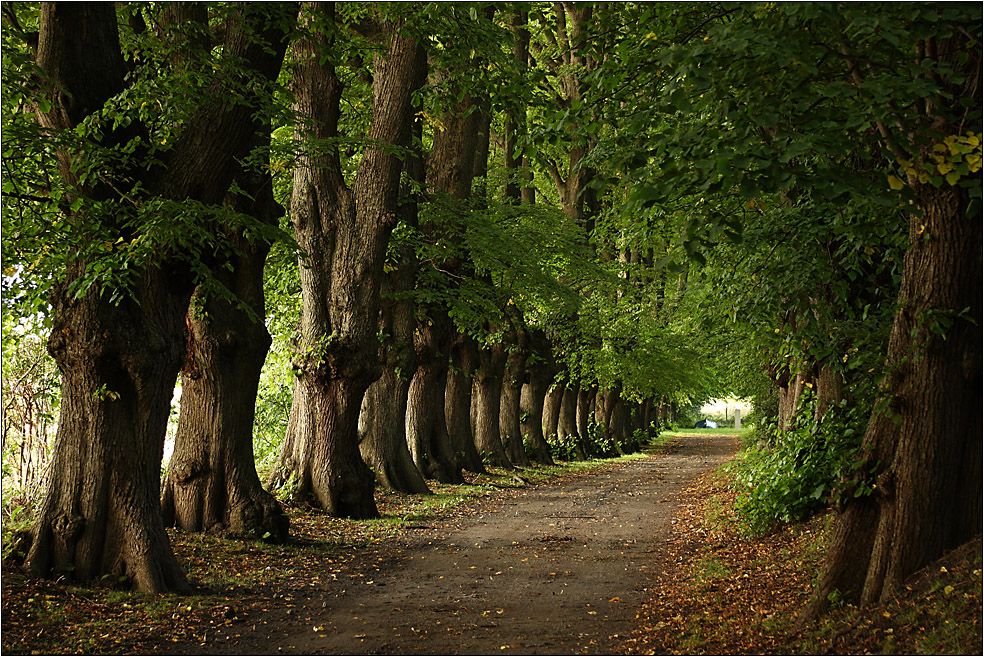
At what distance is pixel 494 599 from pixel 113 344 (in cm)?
450

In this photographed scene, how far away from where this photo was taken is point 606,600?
9.02 metres

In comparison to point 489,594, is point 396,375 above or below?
above

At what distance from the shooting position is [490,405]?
2627 centimetres

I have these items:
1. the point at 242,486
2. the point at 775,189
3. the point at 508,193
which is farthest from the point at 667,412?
the point at 775,189

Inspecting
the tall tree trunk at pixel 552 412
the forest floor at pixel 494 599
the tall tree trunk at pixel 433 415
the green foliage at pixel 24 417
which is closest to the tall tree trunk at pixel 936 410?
the forest floor at pixel 494 599

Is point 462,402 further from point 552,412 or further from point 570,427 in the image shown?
point 570,427

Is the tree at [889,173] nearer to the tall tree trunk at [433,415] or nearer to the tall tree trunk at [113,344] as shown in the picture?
the tall tree trunk at [113,344]

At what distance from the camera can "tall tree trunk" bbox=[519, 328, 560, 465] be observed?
28000mm

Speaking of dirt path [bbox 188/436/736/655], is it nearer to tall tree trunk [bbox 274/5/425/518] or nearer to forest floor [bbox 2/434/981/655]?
forest floor [bbox 2/434/981/655]

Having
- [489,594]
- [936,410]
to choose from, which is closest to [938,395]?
[936,410]

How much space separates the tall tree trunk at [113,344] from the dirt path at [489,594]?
1.81 meters

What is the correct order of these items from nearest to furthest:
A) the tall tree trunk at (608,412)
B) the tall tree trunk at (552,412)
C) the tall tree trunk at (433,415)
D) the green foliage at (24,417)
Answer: the green foliage at (24,417), the tall tree trunk at (433,415), the tall tree trunk at (552,412), the tall tree trunk at (608,412)

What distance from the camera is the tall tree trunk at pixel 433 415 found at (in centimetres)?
2036

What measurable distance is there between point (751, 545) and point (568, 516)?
5.75 meters
